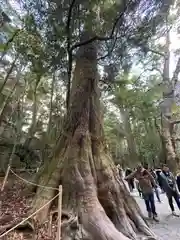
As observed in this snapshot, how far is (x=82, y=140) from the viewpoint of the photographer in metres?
6.07

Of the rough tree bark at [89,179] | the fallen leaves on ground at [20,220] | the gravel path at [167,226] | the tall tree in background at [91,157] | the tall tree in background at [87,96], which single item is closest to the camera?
the fallen leaves on ground at [20,220]

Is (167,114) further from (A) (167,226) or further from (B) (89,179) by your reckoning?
(B) (89,179)

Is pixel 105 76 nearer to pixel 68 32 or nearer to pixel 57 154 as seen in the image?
pixel 68 32

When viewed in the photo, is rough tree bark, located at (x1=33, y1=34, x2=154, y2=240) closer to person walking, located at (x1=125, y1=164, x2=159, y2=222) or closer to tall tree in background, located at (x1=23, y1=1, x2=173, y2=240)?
tall tree in background, located at (x1=23, y1=1, x2=173, y2=240)

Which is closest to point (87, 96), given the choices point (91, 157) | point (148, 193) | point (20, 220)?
point (91, 157)

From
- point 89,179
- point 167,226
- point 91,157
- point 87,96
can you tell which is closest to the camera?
point 89,179

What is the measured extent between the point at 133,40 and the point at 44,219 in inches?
232

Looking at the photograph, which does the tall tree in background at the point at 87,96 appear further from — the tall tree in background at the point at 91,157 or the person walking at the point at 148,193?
the person walking at the point at 148,193

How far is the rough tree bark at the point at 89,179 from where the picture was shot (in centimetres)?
483

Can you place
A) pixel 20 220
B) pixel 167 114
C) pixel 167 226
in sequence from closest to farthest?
pixel 20 220, pixel 167 226, pixel 167 114

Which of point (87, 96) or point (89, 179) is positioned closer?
point (89, 179)

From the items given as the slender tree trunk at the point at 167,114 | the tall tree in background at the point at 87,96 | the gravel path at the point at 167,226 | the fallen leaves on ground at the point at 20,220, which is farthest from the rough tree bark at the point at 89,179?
the slender tree trunk at the point at 167,114

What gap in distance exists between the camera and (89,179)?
5.43m

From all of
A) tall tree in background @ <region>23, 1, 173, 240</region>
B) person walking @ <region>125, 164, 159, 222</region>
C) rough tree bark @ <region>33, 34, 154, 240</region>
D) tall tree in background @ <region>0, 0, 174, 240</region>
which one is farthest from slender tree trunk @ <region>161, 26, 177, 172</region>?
rough tree bark @ <region>33, 34, 154, 240</region>
